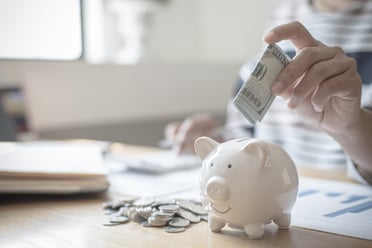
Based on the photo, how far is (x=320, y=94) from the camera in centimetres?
69

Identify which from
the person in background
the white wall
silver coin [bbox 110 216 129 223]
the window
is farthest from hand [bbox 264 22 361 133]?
the white wall

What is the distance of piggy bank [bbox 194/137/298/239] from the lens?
0.57 meters

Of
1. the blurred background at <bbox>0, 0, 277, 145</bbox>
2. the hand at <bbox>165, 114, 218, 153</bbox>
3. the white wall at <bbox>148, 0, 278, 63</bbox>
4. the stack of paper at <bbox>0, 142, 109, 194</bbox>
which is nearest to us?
the stack of paper at <bbox>0, 142, 109, 194</bbox>

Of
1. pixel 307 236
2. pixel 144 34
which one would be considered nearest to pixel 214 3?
pixel 144 34

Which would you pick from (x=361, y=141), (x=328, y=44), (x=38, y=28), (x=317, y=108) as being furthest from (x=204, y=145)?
(x=328, y=44)

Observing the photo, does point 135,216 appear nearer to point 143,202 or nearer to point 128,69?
point 143,202

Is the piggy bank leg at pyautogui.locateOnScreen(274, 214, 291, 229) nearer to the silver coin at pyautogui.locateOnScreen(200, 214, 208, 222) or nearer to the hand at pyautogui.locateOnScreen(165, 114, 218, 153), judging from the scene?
the silver coin at pyautogui.locateOnScreen(200, 214, 208, 222)

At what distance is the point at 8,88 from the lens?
4.75 ft

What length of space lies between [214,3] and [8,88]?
1.00 m

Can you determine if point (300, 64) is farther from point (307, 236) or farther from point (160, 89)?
point (160, 89)

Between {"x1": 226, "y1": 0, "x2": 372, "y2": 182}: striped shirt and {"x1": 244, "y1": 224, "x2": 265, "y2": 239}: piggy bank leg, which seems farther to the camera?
{"x1": 226, "y1": 0, "x2": 372, "y2": 182}: striped shirt

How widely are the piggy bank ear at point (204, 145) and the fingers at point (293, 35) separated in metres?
0.15

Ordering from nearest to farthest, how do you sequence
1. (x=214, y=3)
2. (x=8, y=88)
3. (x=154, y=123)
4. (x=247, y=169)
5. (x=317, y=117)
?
(x=247, y=169) < (x=317, y=117) < (x=8, y=88) < (x=154, y=123) < (x=214, y=3)

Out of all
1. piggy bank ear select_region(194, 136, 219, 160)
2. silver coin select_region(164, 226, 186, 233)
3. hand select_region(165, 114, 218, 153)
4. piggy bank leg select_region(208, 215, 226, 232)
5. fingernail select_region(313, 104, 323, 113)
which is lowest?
hand select_region(165, 114, 218, 153)
